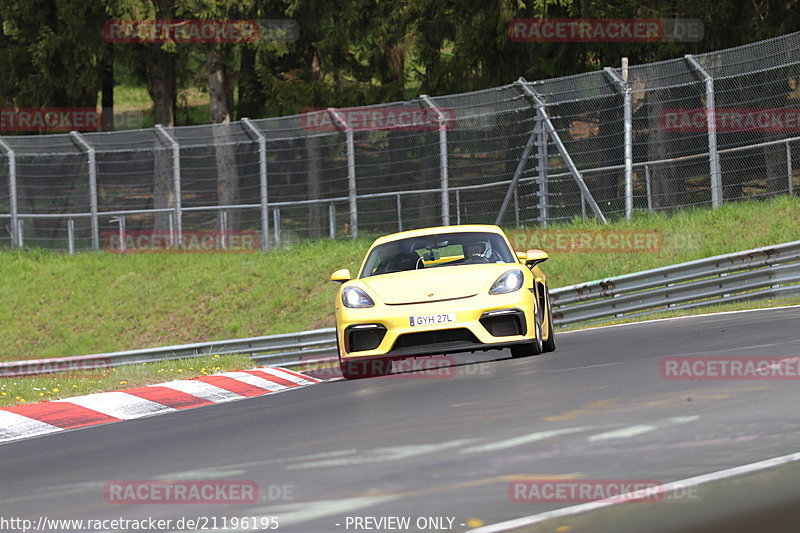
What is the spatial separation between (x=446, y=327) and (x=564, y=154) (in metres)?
11.6

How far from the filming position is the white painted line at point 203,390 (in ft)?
37.1

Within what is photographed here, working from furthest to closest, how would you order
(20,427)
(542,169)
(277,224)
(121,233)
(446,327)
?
(121,233) → (277,224) → (542,169) → (446,327) → (20,427)

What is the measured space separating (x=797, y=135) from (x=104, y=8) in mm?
21375

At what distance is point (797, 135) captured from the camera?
1980cm

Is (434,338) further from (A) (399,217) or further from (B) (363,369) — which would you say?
(A) (399,217)

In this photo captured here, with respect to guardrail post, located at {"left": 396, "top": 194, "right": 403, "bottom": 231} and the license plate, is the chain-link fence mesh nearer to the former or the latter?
guardrail post, located at {"left": 396, "top": 194, "right": 403, "bottom": 231}

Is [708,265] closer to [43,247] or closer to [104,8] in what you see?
[43,247]

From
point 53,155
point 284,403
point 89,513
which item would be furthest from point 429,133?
point 89,513

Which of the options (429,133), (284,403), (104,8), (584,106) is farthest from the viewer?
(104,8)

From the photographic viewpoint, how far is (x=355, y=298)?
35.7 ft

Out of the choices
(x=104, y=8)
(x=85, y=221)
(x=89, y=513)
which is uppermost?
(x=104, y=8)

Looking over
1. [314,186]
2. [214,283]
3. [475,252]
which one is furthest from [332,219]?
[475,252]

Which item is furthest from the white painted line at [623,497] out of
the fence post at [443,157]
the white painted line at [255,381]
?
the fence post at [443,157]

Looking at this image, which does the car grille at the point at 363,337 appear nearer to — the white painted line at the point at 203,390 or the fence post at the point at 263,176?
the white painted line at the point at 203,390
